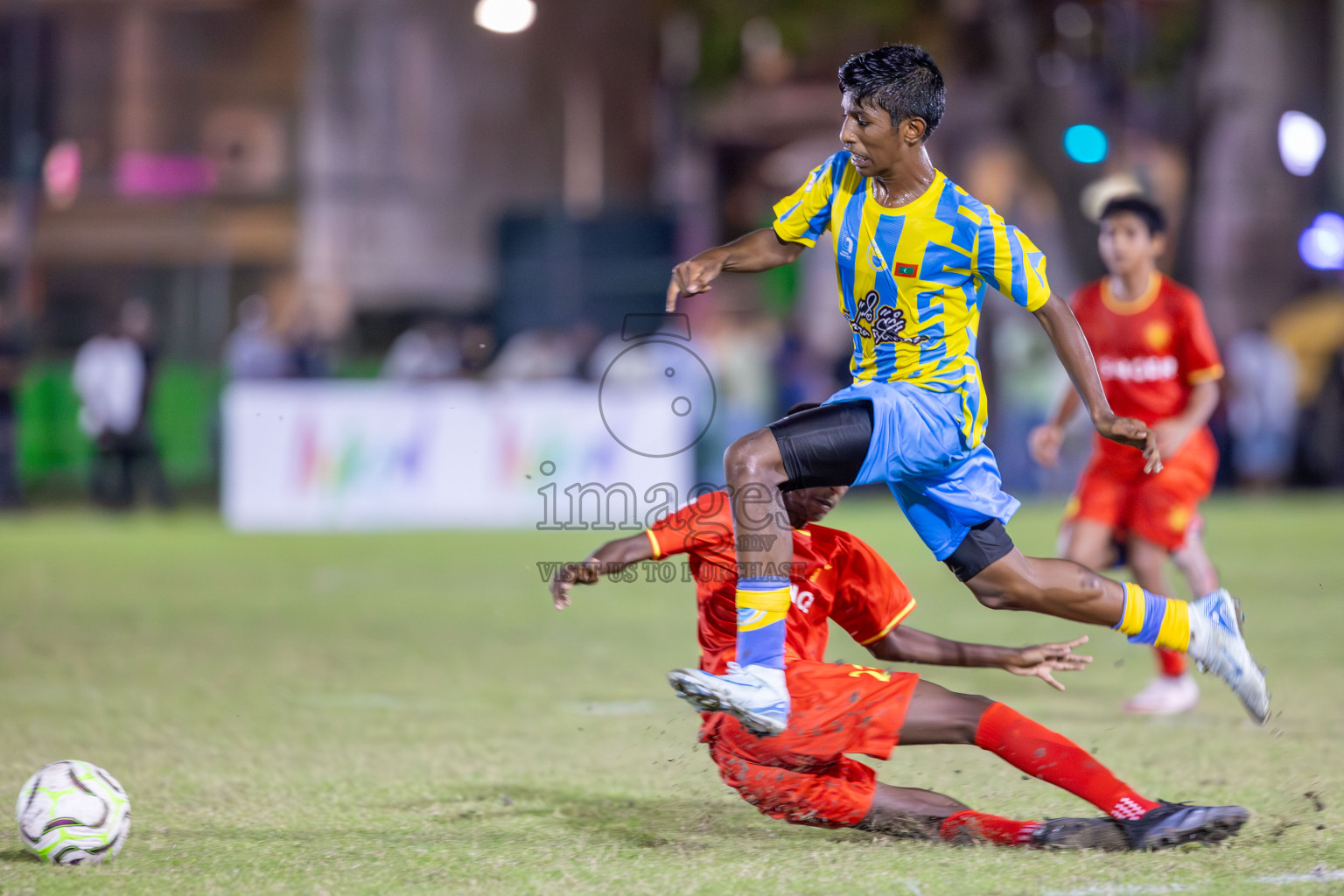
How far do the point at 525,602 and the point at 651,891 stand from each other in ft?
21.9

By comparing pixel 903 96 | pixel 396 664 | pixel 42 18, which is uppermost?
pixel 42 18

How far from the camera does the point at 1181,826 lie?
4121 millimetres

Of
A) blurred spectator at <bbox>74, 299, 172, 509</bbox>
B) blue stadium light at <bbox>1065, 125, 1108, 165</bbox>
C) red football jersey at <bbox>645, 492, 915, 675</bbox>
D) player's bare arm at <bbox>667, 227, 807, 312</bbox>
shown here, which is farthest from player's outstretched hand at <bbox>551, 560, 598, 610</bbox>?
blurred spectator at <bbox>74, 299, 172, 509</bbox>

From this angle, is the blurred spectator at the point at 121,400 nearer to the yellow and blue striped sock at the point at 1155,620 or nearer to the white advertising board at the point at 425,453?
the white advertising board at the point at 425,453

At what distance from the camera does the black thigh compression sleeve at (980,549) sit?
15.1 ft

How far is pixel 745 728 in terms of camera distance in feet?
13.2

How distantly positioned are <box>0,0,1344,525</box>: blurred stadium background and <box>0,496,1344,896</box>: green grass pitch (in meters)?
4.76

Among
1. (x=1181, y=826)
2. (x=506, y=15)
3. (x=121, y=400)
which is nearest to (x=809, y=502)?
(x=1181, y=826)

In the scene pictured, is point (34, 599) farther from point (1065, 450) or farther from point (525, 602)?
point (1065, 450)

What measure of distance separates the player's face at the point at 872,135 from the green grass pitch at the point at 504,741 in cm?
199

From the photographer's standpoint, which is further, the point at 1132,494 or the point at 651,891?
the point at 1132,494

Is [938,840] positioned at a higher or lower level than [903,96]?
lower

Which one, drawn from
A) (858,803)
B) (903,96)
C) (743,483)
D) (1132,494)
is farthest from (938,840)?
(1132,494)

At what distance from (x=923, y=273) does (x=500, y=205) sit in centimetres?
1751
